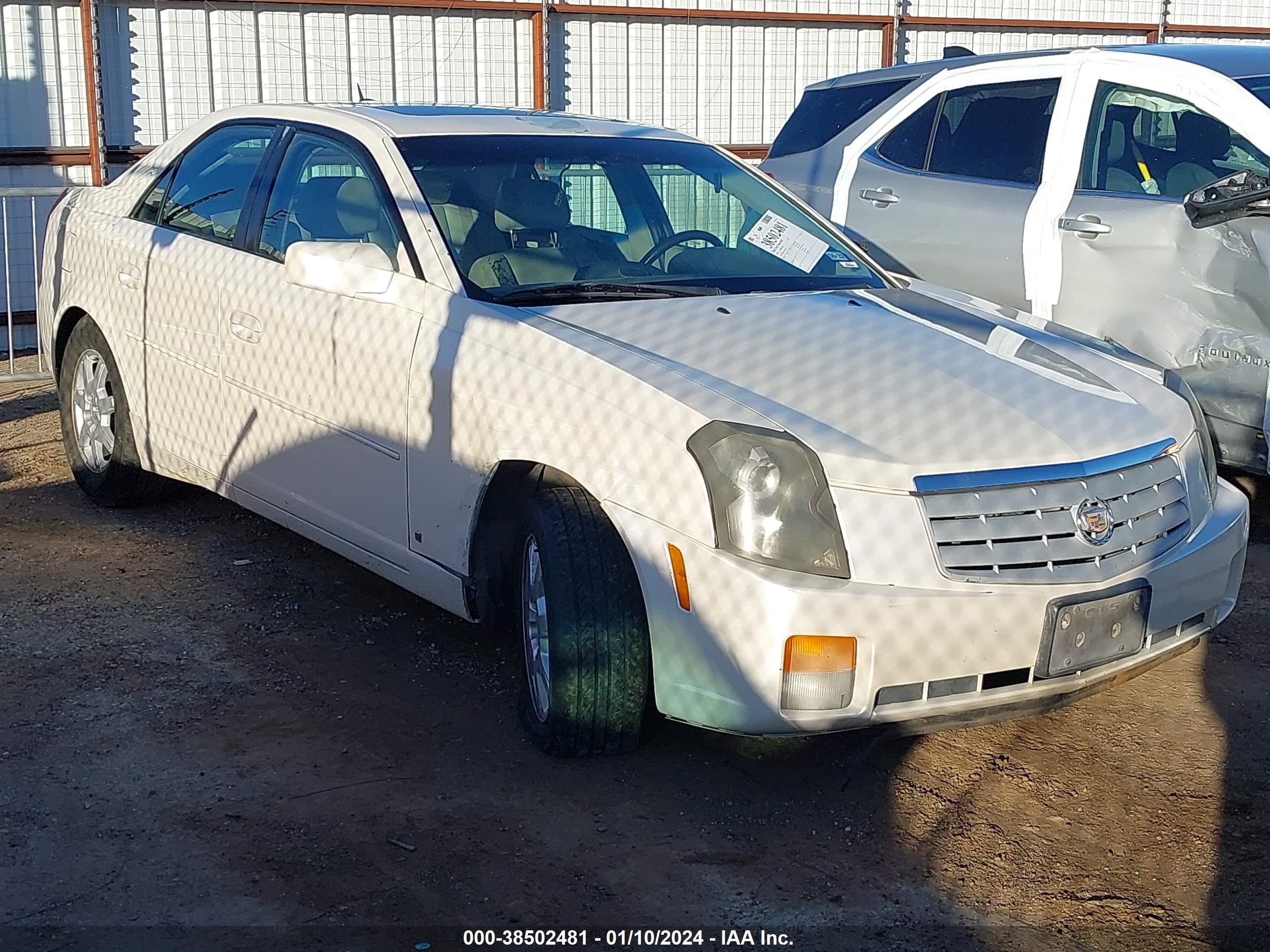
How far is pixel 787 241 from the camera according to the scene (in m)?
4.91

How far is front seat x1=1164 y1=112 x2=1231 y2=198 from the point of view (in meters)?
5.90

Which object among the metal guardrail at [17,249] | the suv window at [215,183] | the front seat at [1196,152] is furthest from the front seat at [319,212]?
the metal guardrail at [17,249]

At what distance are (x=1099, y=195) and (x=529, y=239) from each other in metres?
2.74

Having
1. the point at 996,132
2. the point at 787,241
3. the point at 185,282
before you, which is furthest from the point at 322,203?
the point at 996,132

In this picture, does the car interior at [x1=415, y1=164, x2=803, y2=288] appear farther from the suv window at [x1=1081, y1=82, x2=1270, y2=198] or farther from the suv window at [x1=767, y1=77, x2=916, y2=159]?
the suv window at [x1=767, y1=77, x2=916, y2=159]

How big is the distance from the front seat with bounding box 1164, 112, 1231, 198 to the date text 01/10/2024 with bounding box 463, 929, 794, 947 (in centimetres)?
387

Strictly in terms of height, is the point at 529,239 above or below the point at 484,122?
below

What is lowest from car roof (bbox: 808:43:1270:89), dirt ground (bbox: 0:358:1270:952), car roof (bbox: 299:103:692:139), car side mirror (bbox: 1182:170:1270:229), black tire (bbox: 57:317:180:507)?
dirt ground (bbox: 0:358:1270:952)

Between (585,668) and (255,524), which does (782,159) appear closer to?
(255,524)

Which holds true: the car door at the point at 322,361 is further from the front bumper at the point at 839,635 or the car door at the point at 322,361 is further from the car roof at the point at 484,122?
the front bumper at the point at 839,635

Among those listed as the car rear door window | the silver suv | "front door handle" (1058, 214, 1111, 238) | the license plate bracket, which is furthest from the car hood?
the car rear door window

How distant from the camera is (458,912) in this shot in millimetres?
3146

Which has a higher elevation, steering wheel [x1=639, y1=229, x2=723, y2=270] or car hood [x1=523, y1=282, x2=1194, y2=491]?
steering wheel [x1=639, y1=229, x2=723, y2=270]

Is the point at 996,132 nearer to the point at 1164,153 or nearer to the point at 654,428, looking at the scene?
the point at 1164,153
